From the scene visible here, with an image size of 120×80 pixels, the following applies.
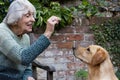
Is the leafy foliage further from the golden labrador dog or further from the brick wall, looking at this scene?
the golden labrador dog

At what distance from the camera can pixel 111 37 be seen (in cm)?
585

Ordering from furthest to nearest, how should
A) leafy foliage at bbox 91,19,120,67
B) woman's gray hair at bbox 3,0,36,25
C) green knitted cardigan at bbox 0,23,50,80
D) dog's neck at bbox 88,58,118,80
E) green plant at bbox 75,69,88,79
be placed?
1. leafy foliage at bbox 91,19,120,67
2. green plant at bbox 75,69,88,79
3. dog's neck at bbox 88,58,118,80
4. woman's gray hair at bbox 3,0,36,25
5. green knitted cardigan at bbox 0,23,50,80

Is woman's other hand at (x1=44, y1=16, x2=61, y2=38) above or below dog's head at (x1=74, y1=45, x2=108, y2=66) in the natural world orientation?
above

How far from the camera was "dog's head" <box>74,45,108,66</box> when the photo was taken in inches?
150

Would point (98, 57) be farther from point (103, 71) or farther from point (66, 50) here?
point (66, 50)

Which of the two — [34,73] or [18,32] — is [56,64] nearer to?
[34,73]

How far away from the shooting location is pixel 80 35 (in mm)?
5672

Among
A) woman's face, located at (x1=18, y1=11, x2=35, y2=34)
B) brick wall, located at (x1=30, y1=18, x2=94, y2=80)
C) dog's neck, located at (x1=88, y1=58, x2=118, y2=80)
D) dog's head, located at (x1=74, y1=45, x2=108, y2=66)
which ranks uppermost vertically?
woman's face, located at (x1=18, y1=11, x2=35, y2=34)

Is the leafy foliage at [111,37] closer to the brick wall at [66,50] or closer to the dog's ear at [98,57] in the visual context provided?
the brick wall at [66,50]

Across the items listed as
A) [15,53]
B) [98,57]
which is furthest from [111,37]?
[15,53]

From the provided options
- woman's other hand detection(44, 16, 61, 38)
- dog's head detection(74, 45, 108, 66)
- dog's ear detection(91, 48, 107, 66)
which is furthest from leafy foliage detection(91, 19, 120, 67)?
woman's other hand detection(44, 16, 61, 38)

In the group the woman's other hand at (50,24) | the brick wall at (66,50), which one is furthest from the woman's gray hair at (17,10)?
the brick wall at (66,50)

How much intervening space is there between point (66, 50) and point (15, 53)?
296cm

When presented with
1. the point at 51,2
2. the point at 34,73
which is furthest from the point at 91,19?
the point at 34,73
